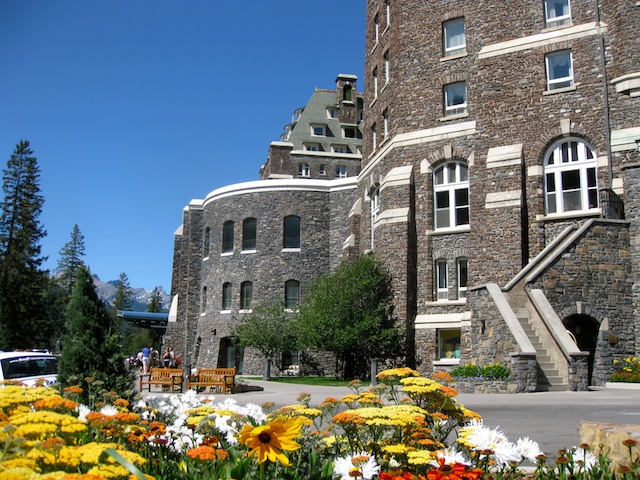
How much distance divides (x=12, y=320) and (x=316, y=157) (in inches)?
1164

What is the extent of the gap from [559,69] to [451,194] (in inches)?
267

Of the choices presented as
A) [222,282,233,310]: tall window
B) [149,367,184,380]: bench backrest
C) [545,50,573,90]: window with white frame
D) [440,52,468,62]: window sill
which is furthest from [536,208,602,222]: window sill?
[222,282,233,310]: tall window

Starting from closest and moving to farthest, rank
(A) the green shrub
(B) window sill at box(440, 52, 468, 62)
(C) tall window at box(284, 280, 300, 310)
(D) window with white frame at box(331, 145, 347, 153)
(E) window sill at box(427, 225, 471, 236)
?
(A) the green shrub → (E) window sill at box(427, 225, 471, 236) → (B) window sill at box(440, 52, 468, 62) → (C) tall window at box(284, 280, 300, 310) → (D) window with white frame at box(331, 145, 347, 153)

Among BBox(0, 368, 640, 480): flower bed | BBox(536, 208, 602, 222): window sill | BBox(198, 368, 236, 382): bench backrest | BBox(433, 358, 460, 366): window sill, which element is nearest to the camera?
BBox(0, 368, 640, 480): flower bed

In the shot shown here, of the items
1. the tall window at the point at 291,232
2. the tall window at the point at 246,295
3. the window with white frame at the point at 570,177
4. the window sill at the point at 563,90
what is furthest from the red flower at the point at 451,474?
the tall window at the point at 246,295

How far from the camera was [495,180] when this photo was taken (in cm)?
2764

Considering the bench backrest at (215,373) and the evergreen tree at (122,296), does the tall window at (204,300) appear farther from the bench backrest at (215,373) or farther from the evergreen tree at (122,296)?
the evergreen tree at (122,296)

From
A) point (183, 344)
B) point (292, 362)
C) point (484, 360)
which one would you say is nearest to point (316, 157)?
point (183, 344)

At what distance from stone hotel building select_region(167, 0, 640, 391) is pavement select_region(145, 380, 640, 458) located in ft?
6.44

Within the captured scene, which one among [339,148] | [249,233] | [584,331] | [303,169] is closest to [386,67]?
[249,233]

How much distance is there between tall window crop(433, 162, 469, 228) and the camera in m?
29.4

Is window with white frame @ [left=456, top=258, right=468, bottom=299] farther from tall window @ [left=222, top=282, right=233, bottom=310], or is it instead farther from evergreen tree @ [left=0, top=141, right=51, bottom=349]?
evergreen tree @ [left=0, top=141, right=51, bottom=349]

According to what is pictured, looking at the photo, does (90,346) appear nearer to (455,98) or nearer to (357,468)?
(357,468)

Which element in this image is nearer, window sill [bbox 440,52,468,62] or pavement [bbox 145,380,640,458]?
pavement [bbox 145,380,640,458]
